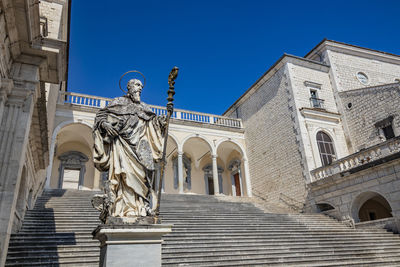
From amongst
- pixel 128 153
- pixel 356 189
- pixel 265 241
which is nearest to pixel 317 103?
pixel 356 189

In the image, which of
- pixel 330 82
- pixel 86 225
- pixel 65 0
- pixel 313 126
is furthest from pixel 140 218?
pixel 330 82

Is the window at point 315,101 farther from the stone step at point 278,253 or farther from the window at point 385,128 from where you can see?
the stone step at point 278,253

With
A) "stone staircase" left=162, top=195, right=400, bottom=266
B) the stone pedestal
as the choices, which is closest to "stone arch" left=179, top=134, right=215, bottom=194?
"stone staircase" left=162, top=195, right=400, bottom=266

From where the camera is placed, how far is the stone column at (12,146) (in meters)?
4.12

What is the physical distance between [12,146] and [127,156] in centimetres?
249

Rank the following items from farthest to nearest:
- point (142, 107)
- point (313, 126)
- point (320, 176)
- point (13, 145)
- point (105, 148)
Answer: point (313, 126) → point (320, 176) → point (13, 145) → point (142, 107) → point (105, 148)

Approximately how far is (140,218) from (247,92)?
19572 millimetres

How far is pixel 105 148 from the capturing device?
3.27 meters

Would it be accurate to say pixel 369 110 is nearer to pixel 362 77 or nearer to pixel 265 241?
pixel 362 77

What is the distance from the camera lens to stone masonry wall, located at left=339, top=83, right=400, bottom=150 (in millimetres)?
14445

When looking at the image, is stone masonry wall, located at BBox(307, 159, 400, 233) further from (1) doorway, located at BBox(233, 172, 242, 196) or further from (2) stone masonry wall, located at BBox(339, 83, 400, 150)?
(1) doorway, located at BBox(233, 172, 242, 196)

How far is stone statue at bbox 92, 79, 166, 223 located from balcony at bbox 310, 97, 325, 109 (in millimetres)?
15728

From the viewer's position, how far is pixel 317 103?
1755 cm

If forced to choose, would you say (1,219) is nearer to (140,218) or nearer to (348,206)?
(140,218)
